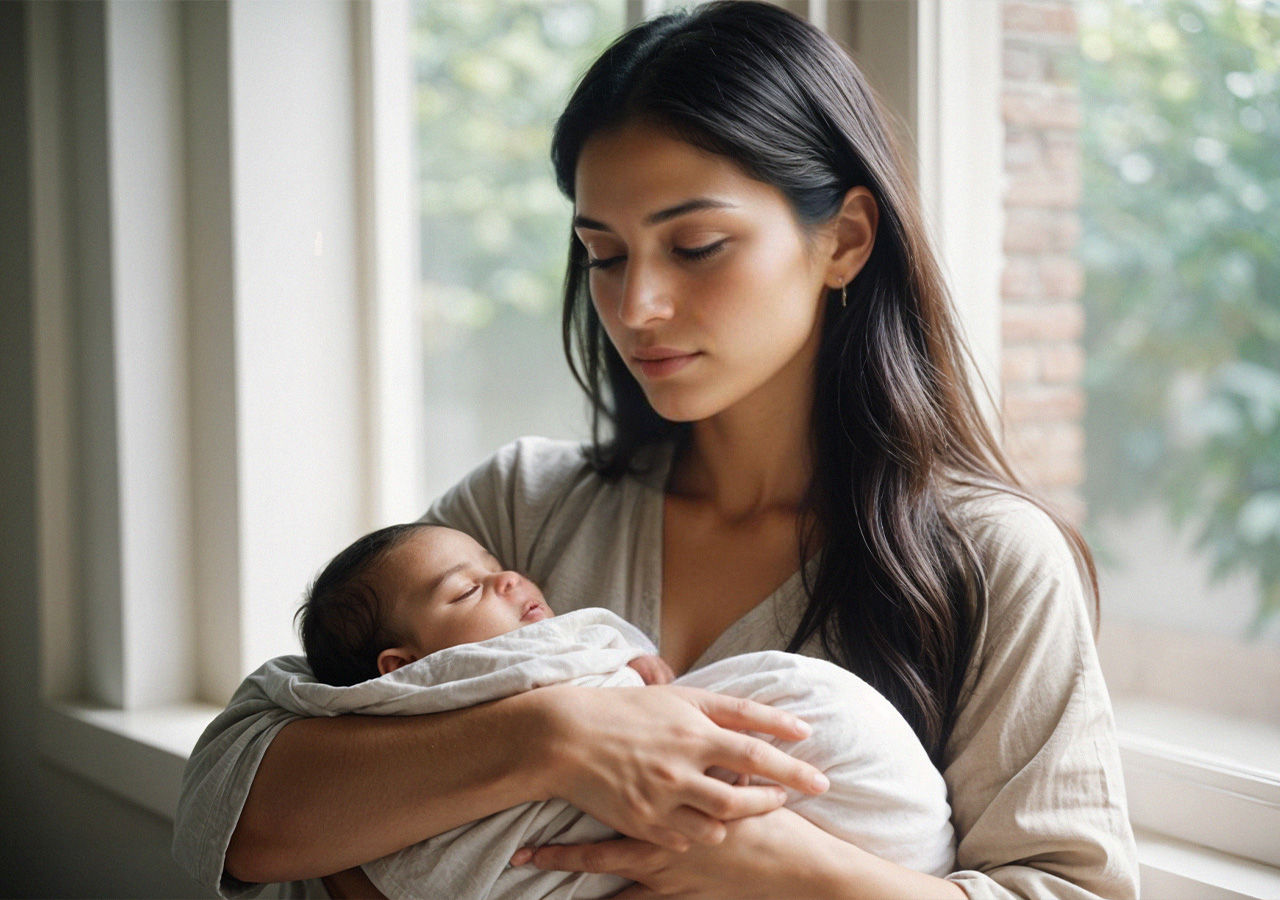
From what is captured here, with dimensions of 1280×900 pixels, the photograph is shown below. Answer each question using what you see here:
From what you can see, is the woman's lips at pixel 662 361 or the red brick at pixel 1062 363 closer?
the woman's lips at pixel 662 361

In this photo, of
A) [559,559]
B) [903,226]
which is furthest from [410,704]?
[903,226]

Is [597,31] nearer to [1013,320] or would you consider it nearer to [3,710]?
[1013,320]

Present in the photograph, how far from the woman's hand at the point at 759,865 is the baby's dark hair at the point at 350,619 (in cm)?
35

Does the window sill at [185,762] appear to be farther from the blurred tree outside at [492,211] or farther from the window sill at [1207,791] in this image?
the blurred tree outside at [492,211]

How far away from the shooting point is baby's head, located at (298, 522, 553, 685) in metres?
1.40

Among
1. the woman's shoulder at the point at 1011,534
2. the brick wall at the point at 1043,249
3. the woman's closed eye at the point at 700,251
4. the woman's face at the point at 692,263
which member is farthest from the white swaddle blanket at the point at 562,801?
the brick wall at the point at 1043,249

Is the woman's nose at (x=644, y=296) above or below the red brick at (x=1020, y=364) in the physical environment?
above

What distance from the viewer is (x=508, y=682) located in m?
1.29

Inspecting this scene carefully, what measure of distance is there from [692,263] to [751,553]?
431 mm

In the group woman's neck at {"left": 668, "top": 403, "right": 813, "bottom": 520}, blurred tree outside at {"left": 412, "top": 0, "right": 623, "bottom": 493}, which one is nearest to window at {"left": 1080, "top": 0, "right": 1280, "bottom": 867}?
woman's neck at {"left": 668, "top": 403, "right": 813, "bottom": 520}

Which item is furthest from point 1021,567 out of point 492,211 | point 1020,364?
point 492,211

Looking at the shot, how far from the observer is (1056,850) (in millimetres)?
1251

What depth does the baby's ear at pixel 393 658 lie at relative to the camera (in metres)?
1.40

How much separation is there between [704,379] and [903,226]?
1.18 feet
